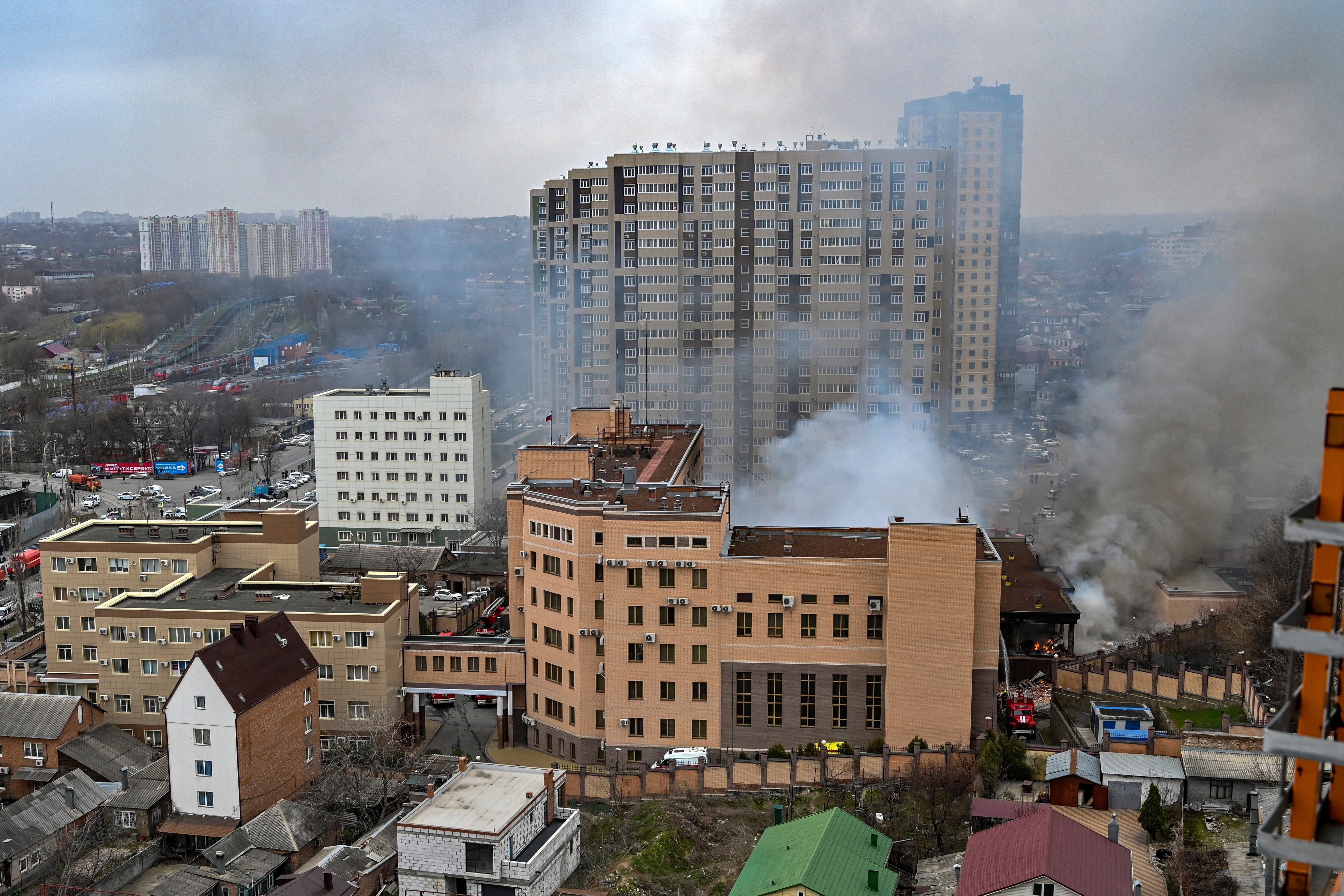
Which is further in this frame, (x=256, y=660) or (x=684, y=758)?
(x=684, y=758)

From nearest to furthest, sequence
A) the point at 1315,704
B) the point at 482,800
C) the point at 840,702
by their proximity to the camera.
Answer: the point at 1315,704 → the point at 482,800 → the point at 840,702

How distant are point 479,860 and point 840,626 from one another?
31.7ft

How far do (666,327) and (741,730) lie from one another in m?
35.3

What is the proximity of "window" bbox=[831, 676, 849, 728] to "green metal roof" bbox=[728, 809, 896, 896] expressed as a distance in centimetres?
511

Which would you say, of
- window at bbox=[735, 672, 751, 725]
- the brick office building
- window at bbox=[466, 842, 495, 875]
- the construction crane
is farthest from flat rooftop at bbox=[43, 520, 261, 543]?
the construction crane

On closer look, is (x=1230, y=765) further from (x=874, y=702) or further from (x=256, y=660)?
(x=256, y=660)

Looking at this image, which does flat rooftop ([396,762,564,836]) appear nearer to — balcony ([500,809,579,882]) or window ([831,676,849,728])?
balcony ([500,809,579,882])

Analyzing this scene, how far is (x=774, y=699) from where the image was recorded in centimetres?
2775

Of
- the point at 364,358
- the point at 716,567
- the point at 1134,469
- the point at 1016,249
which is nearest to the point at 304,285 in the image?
the point at 364,358

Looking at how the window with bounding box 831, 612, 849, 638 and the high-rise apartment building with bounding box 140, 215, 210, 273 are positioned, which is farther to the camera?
the high-rise apartment building with bounding box 140, 215, 210, 273

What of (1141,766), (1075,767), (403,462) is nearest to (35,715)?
(1075,767)

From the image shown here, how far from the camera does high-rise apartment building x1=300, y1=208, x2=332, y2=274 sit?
16000 cm

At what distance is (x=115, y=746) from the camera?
27578 millimetres

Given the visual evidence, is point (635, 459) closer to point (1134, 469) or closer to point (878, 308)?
point (1134, 469)
